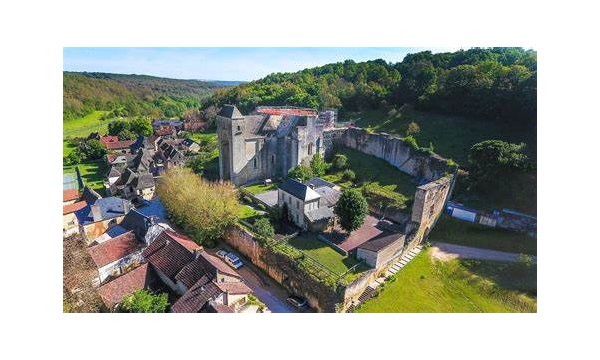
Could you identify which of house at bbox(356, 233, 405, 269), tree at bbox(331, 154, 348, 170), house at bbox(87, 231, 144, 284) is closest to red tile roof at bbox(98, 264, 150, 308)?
house at bbox(87, 231, 144, 284)

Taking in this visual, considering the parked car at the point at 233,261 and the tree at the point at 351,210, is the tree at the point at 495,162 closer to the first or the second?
the tree at the point at 351,210

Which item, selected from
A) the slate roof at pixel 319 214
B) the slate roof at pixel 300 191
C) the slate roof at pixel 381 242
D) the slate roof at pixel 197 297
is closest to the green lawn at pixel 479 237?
the slate roof at pixel 381 242

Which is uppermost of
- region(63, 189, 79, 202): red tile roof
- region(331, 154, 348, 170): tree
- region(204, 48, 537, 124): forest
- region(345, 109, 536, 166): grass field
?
region(204, 48, 537, 124): forest

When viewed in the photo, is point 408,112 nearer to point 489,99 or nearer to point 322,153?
point 489,99

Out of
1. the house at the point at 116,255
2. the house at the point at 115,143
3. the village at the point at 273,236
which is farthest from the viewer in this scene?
the house at the point at 115,143

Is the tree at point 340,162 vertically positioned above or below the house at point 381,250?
above

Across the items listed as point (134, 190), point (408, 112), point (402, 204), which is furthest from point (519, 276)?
point (134, 190)

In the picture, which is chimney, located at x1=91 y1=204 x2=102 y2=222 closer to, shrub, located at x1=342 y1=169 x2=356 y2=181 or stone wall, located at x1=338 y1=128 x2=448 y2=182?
shrub, located at x1=342 y1=169 x2=356 y2=181
